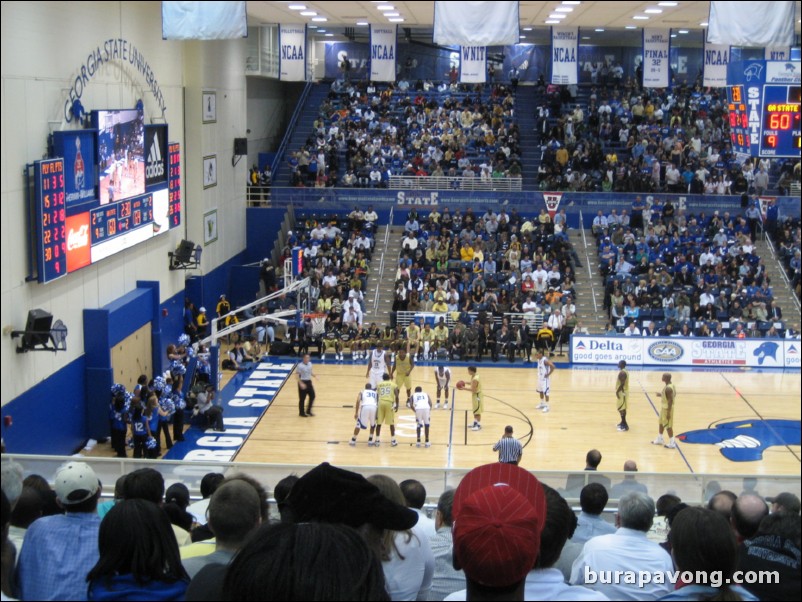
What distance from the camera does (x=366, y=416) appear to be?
685 inches

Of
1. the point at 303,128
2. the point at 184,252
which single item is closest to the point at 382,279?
the point at 184,252

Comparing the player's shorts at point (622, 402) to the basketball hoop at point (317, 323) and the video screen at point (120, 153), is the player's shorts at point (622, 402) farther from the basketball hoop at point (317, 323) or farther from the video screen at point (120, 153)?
the video screen at point (120, 153)

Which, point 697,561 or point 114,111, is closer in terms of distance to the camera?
point 697,561

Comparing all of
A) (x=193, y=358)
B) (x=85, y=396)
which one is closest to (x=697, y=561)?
(x=85, y=396)

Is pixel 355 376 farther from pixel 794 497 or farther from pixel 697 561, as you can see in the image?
pixel 697 561

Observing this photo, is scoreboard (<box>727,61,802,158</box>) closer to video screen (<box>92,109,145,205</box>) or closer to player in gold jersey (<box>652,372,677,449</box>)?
player in gold jersey (<box>652,372,677,449</box>)

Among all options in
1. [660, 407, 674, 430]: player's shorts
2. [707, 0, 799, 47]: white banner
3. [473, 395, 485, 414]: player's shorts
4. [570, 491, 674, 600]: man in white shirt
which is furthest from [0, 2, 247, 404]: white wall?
[660, 407, 674, 430]: player's shorts

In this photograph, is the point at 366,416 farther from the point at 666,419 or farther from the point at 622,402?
the point at 666,419

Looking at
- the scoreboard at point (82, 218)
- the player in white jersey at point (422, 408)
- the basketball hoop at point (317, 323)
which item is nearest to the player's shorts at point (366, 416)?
the player in white jersey at point (422, 408)

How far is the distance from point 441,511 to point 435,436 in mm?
12785

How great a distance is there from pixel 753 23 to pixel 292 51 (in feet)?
58.9

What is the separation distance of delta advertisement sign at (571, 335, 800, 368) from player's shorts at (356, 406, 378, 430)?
850cm

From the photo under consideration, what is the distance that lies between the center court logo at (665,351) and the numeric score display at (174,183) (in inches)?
477

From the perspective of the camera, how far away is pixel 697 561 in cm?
322
